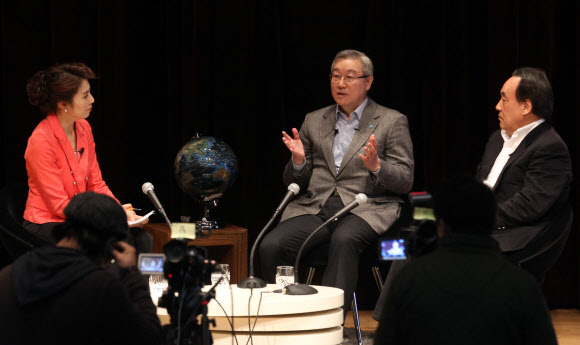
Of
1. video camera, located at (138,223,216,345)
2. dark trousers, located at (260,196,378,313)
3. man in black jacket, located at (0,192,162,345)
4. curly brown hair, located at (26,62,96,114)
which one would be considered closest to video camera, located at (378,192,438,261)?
video camera, located at (138,223,216,345)

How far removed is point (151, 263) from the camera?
7.53 feet

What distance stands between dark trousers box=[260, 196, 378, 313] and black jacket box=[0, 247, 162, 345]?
74.3 inches

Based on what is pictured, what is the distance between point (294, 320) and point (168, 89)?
6.82 ft

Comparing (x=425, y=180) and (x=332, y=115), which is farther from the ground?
(x=332, y=115)

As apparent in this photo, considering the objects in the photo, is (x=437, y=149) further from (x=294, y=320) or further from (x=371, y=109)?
(x=294, y=320)

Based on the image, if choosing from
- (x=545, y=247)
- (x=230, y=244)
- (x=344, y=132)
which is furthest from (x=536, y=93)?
(x=230, y=244)

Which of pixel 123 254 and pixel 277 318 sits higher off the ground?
pixel 123 254

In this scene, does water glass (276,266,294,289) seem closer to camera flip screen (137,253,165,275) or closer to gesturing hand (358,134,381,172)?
gesturing hand (358,134,381,172)

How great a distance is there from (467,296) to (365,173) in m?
2.37

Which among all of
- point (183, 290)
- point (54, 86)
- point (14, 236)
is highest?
point (54, 86)

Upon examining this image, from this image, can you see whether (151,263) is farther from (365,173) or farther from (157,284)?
(365,173)

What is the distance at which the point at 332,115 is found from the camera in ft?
14.6

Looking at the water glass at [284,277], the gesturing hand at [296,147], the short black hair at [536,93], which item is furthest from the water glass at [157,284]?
the short black hair at [536,93]

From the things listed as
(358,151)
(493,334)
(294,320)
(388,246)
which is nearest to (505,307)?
(493,334)
